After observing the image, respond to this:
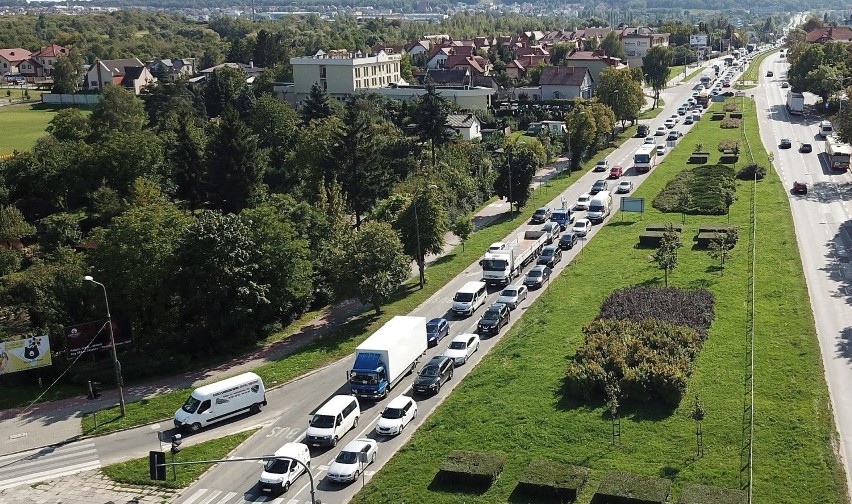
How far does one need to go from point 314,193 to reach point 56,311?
2976 centimetres

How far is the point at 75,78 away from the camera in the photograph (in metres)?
167

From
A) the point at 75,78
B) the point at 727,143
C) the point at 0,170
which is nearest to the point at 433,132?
the point at 727,143

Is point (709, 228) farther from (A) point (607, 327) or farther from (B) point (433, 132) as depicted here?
(B) point (433, 132)

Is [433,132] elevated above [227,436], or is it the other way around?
[433,132]

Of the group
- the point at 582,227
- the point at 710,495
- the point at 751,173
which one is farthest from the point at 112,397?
the point at 751,173

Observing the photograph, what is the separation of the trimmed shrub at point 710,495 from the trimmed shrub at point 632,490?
729mm

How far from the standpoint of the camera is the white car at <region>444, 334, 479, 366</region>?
46.2m

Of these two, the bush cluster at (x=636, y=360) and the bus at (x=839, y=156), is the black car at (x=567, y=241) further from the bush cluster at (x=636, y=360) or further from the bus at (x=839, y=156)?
the bus at (x=839, y=156)

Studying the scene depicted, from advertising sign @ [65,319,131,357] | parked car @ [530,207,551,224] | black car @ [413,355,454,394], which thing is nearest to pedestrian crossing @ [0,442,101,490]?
advertising sign @ [65,319,131,357]

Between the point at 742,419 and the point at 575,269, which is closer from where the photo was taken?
the point at 742,419

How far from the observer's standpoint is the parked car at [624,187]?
81625 millimetres

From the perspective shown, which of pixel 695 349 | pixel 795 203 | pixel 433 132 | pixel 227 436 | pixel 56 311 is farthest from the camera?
pixel 433 132

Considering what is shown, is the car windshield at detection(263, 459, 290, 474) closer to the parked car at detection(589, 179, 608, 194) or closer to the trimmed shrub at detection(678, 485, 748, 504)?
the trimmed shrub at detection(678, 485, 748, 504)

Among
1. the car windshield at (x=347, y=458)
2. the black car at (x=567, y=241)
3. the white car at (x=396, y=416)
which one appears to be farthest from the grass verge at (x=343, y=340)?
the car windshield at (x=347, y=458)
